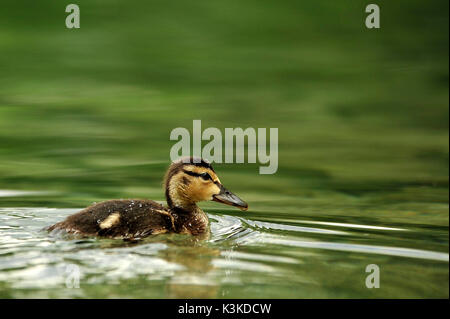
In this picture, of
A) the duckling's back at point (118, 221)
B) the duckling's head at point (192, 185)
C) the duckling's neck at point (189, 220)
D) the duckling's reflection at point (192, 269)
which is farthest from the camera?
the duckling's head at point (192, 185)

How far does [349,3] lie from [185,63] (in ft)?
10.2

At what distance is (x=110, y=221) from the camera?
587 centimetres

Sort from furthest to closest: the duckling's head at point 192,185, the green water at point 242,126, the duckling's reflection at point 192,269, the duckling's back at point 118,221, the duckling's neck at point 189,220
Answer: the duckling's head at point 192,185 < the duckling's neck at point 189,220 < the duckling's back at point 118,221 < the green water at point 242,126 < the duckling's reflection at point 192,269

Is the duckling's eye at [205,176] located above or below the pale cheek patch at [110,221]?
above

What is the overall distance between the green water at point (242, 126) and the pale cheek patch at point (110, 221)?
227 mm

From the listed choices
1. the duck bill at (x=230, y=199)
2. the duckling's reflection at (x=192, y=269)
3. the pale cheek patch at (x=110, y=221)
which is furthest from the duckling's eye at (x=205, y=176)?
the pale cheek patch at (x=110, y=221)

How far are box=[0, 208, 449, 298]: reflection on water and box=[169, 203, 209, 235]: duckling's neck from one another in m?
0.11

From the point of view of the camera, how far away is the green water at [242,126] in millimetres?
5039

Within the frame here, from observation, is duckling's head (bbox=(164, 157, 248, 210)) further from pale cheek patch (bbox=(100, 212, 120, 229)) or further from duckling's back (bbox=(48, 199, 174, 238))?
pale cheek patch (bbox=(100, 212, 120, 229))

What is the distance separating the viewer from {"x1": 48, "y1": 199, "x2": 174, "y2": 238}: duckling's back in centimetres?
583

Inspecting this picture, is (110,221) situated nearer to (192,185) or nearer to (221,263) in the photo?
(192,185)

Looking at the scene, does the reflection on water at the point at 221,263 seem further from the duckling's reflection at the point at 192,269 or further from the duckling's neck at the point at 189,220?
the duckling's neck at the point at 189,220

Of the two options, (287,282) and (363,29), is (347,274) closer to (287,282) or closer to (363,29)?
(287,282)

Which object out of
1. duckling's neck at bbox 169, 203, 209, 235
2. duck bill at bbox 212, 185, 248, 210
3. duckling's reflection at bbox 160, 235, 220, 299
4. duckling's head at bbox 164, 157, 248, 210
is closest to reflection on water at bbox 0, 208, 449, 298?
duckling's reflection at bbox 160, 235, 220, 299
